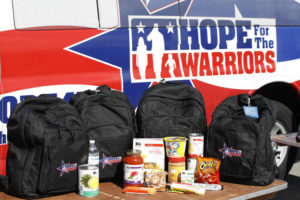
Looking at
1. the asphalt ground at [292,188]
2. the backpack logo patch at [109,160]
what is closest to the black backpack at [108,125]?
the backpack logo patch at [109,160]

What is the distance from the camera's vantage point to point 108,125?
2836 mm

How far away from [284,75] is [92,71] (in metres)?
2.10

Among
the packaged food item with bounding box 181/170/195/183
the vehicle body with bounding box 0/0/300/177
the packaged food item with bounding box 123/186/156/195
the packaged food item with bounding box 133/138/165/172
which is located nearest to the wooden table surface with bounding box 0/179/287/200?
the packaged food item with bounding box 123/186/156/195

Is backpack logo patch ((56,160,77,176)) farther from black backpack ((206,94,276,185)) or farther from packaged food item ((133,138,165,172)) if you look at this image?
black backpack ((206,94,276,185))

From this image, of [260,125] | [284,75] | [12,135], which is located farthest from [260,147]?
[284,75]

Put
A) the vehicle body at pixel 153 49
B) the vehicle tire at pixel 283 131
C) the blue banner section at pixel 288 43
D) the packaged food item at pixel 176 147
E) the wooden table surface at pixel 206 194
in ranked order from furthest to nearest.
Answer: the vehicle tire at pixel 283 131
the blue banner section at pixel 288 43
the vehicle body at pixel 153 49
the packaged food item at pixel 176 147
the wooden table surface at pixel 206 194

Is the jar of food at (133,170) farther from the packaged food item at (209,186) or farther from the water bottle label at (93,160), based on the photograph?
the packaged food item at (209,186)

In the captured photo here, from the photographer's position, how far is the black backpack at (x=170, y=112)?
289 cm

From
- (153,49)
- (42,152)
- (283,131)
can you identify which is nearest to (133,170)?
(42,152)

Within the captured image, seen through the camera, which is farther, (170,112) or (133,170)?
(170,112)

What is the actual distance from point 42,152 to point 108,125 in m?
0.49

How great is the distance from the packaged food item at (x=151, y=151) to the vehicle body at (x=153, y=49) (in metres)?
0.95

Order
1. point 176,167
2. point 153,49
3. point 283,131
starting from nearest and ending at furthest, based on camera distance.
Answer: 1. point 176,167
2. point 153,49
3. point 283,131

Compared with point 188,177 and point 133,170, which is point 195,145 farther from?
point 133,170
